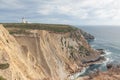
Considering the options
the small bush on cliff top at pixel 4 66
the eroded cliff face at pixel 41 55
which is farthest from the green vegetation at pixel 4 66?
the eroded cliff face at pixel 41 55

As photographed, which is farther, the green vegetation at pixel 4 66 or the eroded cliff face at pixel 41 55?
the eroded cliff face at pixel 41 55

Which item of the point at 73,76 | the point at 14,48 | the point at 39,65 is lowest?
the point at 73,76

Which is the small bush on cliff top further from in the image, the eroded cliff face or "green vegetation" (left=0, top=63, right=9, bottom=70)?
the eroded cliff face

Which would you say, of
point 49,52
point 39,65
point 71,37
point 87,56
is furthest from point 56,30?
point 39,65

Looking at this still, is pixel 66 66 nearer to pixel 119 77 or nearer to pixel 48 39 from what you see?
pixel 48 39

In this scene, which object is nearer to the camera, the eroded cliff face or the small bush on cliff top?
the small bush on cliff top

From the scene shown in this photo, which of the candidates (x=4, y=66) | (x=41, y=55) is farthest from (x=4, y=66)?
(x=41, y=55)

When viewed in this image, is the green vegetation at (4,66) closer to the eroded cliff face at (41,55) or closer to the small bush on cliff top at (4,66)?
the small bush on cliff top at (4,66)

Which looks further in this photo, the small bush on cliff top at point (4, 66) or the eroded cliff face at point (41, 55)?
the eroded cliff face at point (41, 55)

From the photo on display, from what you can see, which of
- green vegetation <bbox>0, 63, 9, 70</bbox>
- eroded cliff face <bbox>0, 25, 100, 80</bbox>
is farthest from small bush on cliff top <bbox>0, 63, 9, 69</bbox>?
eroded cliff face <bbox>0, 25, 100, 80</bbox>
